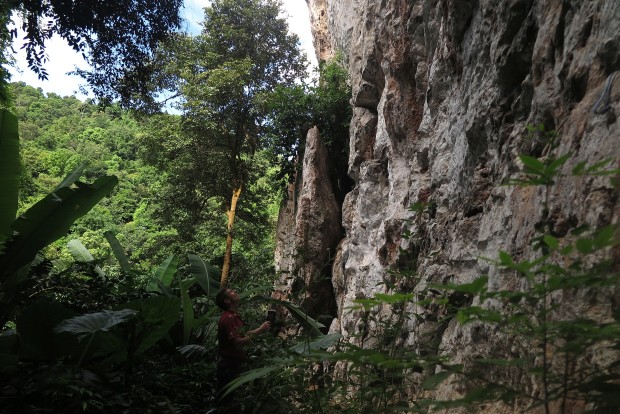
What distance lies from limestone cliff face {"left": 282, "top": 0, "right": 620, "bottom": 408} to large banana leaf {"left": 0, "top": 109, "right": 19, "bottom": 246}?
3.49 meters

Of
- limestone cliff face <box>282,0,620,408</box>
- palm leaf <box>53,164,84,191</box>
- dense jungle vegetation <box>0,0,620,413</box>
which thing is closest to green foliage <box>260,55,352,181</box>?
dense jungle vegetation <box>0,0,620,413</box>

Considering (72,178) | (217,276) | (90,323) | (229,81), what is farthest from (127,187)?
(90,323)

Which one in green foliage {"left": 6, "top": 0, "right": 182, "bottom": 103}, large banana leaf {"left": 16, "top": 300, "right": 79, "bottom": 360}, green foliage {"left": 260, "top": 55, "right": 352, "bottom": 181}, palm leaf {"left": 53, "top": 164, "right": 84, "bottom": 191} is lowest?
large banana leaf {"left": 16, "top": 300, "right": 79, "bottom": 360}

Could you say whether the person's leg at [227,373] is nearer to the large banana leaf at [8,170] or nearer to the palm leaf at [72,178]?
the large banana leaf at [8,170]

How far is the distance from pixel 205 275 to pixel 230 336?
263 cm

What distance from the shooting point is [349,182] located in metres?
11.7

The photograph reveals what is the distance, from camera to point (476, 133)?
3.93 metres

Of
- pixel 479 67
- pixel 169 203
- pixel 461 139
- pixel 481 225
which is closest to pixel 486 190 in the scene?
pixel 481 225

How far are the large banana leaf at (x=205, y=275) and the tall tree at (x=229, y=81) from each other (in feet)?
A: 18.9

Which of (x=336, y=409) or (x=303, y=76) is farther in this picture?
(x=303, y=76)

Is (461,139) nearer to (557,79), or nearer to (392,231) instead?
Answer: (557,79)

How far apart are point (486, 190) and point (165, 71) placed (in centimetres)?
1349

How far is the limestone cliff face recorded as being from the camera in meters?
2.12

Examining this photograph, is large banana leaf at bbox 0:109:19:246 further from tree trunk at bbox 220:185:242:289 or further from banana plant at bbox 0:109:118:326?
tree trunk at bbox 220:185:242:289
